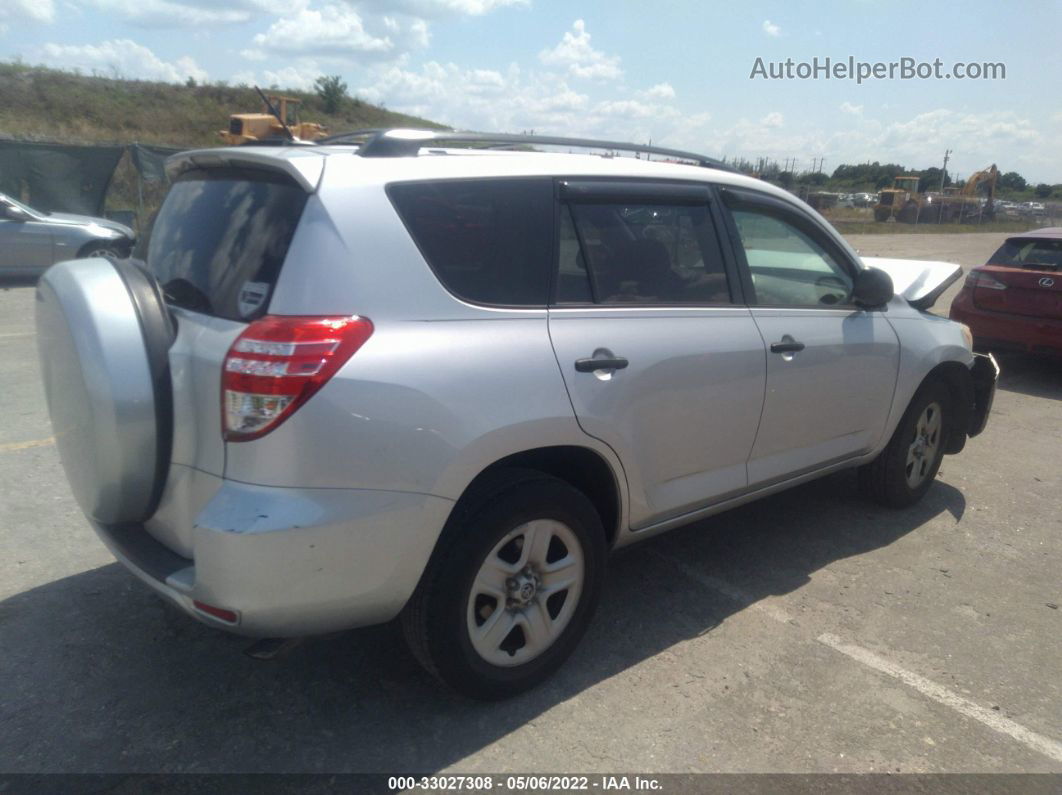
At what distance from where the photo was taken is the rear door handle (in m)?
3.03

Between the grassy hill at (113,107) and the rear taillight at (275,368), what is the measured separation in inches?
1402

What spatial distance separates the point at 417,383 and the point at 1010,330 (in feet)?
26.2

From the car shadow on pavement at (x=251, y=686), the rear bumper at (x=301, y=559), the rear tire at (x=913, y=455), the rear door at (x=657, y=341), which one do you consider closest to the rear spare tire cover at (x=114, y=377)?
the rear bumper at (x=301, y=559)

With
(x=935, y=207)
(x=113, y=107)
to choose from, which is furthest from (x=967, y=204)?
(x=113, y=107)

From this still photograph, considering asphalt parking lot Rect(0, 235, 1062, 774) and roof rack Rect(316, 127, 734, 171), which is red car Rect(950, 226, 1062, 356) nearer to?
asphalt parking lot Rect(0, 235, 1062, 774)

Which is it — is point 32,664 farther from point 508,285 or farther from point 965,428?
point 965,428

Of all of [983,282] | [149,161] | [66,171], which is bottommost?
[983,282]

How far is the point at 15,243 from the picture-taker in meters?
12.9

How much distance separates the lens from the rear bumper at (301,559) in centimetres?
240

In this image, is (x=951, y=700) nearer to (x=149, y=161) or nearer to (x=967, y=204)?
(x=149, y=161)

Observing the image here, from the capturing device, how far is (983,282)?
8992mm

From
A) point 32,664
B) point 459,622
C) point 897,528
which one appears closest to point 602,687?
point 459,622

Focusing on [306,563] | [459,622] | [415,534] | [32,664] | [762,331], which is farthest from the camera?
[762,331]

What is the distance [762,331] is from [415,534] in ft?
6.25
